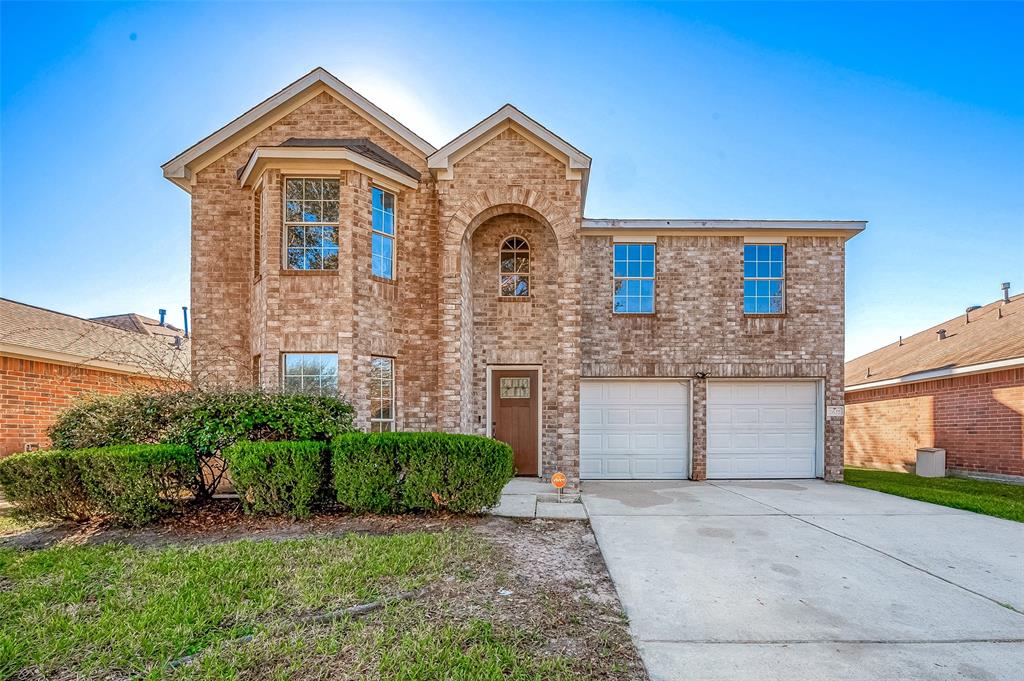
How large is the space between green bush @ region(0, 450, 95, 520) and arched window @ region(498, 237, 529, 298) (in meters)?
7.48

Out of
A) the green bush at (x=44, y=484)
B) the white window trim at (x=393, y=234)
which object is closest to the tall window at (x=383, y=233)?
the white window trim at (x=393, y=234)

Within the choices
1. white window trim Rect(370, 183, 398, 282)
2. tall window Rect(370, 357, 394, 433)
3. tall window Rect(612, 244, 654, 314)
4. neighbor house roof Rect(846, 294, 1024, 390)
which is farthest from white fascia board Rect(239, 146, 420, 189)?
neighbor house roof Rect(846, 294, 1024, 390)

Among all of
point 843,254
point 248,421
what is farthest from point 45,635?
point 843,254

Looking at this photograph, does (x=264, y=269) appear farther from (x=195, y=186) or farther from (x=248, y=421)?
(x=248, y=421)

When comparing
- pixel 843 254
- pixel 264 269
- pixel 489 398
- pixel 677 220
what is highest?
pixel 677 220

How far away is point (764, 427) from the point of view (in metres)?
10.8

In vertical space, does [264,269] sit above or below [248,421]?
above

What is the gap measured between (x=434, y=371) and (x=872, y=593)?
728cm

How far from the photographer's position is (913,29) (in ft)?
32.4

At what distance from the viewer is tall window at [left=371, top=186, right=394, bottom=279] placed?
30.0 feet

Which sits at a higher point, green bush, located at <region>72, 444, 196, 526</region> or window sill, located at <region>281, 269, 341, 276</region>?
window sill, located at <region>281, 269, 341, 276</region>

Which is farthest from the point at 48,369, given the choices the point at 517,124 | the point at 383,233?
the point at 517,124

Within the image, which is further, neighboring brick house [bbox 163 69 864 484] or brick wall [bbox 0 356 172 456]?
brick wall [bbox 0 356 172 456]

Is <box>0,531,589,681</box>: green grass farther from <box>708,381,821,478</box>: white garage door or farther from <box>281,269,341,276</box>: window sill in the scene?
<box>708,381,821,478</box>: white garage door
